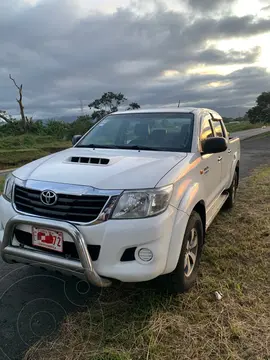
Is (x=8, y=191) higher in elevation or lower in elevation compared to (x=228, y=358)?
higher

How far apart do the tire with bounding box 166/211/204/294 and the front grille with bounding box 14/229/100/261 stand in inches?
27.3

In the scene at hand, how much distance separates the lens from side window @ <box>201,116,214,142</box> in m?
3.85

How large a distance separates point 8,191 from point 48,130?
30066 mm

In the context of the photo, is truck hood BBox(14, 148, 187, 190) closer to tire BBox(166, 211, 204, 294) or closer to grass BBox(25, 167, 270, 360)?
tire BBox(166, 211, 204, 294)

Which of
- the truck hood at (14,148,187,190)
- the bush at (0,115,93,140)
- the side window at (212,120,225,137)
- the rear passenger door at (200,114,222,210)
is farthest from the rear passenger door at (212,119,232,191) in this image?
the bush at (0,115,93,140)

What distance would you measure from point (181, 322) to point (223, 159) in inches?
104

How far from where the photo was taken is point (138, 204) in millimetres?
2475

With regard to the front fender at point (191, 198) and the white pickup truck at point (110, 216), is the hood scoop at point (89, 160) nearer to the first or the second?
the white pickup truck at point (110, 216)

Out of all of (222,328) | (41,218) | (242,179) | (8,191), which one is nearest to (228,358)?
(222,328)

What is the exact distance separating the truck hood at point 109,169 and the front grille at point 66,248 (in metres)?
0.47

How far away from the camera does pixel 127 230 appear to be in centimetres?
241

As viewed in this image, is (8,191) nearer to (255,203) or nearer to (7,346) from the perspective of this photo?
(7,346)

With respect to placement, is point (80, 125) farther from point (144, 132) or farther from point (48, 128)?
point (144, 132)

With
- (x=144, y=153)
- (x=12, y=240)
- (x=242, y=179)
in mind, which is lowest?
(x=242, y=179)
